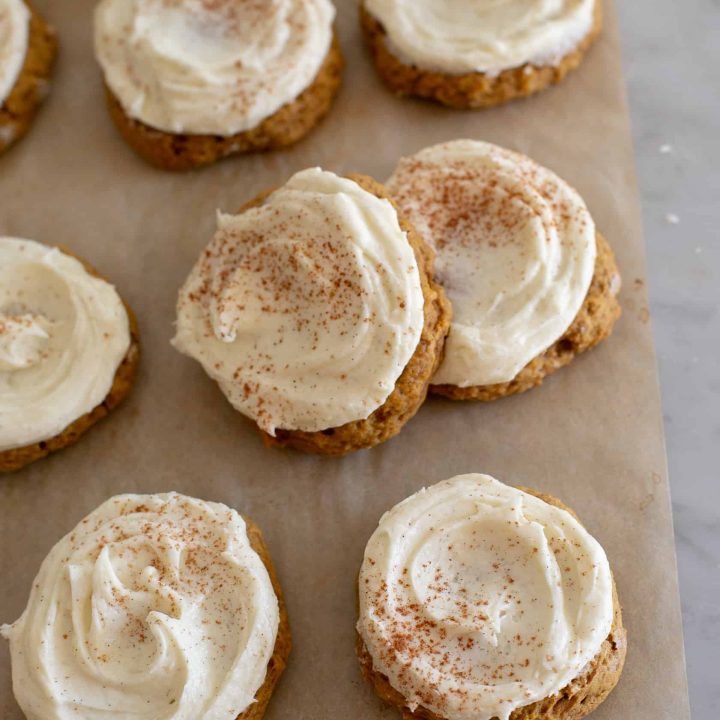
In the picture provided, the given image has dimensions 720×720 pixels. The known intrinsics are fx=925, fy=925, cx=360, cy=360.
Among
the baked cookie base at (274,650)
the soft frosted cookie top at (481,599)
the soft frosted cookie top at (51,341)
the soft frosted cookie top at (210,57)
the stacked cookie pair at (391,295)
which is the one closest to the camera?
the soft frosted cookie top at (481,599)

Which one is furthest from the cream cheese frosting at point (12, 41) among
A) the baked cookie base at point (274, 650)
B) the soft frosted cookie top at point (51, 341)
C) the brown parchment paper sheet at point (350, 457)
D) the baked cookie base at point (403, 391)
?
the baked cookie base at point (274, 650)

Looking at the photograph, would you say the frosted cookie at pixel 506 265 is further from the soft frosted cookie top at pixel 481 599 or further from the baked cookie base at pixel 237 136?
the baked cookie base at pixel 237 136

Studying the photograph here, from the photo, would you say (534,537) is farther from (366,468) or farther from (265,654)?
(265,654)

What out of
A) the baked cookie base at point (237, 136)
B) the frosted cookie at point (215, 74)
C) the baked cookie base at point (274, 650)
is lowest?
the baked cookie base at point (274, 650)

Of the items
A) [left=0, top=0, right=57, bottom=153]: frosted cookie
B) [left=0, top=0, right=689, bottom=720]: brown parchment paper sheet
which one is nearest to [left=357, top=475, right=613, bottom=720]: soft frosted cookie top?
[left=0, top=0, right=689, bottom=720]: brown parchment paper sheet

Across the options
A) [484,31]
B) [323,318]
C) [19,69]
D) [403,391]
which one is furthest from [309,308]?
[19,69]

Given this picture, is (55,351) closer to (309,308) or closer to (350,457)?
(309,308)
